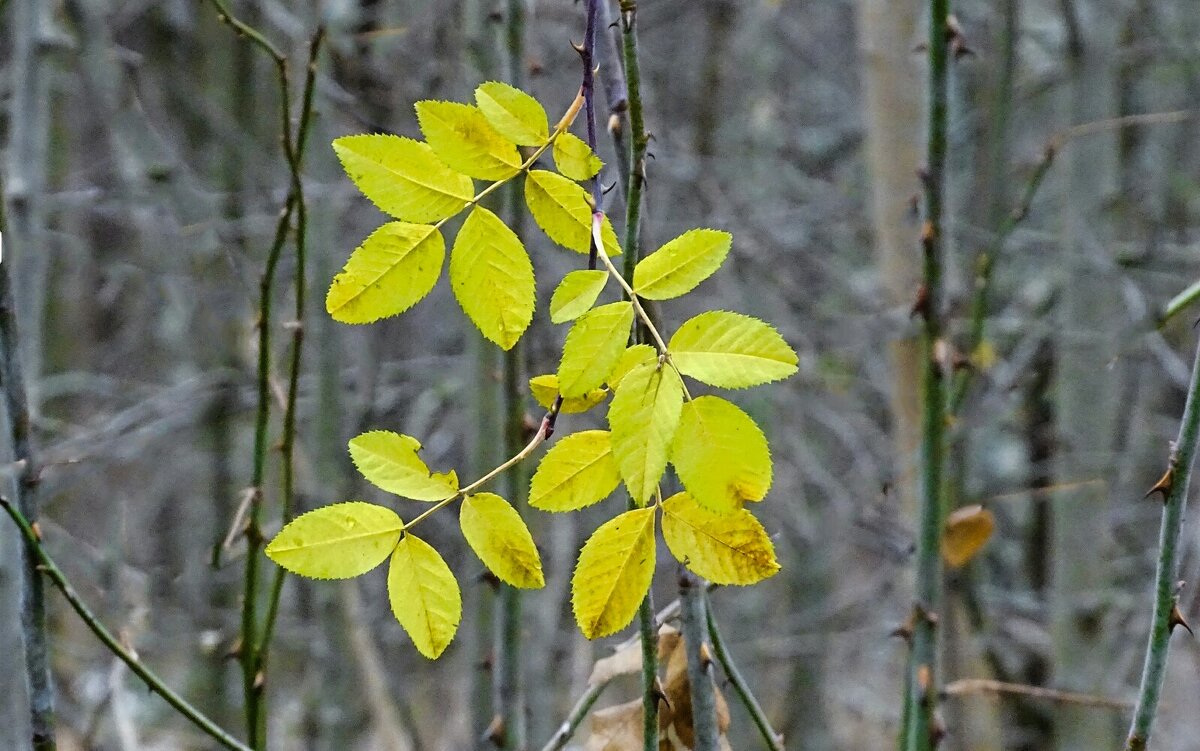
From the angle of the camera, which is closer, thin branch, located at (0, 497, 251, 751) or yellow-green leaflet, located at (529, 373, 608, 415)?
yellow-green leaflet, located at (529, 373, 608, 415)

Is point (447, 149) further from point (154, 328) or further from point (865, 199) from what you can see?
point (154, 328)

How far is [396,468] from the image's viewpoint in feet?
2.02

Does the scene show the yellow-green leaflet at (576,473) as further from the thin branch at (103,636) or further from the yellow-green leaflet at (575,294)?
the thin branch at (103,636)

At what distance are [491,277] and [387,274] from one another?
0.18 feet

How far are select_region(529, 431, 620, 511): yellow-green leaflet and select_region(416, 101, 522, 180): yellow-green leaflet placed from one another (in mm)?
143

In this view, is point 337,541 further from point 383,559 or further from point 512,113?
point 512,113

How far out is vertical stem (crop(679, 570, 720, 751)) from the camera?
2.40 ft

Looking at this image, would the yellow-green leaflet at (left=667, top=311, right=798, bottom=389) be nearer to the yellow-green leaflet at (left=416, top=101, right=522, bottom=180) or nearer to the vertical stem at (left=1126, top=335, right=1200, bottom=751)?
the yellow-green leaflet at (left=416, top=101, right=522, bottom=180)

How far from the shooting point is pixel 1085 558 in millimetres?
2605

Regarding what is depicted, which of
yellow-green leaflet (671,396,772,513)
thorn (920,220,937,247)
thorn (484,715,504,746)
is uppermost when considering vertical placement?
thorn (920,220,937,247)

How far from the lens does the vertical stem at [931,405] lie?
1063mm

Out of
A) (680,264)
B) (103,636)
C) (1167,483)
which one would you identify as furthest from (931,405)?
(103,636)

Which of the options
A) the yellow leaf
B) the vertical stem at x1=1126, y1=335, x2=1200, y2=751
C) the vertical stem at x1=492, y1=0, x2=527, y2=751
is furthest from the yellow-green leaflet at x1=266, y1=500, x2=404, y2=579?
the yellow leaf

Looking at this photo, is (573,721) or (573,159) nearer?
(573,159)
